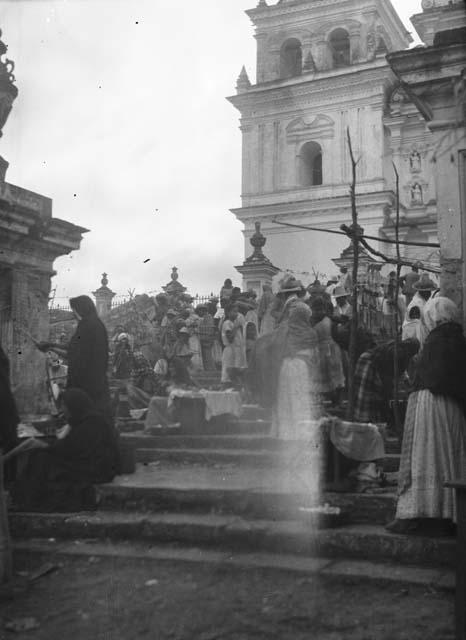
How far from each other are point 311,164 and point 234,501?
1105 inches

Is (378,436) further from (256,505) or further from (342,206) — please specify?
(342,206)

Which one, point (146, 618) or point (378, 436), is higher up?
point (378, 436)

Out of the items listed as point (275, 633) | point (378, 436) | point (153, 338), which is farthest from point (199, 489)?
point (153, 338)

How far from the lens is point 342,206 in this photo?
95.5ft

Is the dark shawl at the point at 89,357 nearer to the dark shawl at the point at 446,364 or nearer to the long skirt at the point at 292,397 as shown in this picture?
the long skirt at the point at 292,397

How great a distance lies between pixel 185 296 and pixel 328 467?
46.5 ft

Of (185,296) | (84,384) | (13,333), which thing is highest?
(185,296)

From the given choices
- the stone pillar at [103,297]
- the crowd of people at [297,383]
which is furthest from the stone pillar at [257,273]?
the stone pillar at [103,297]

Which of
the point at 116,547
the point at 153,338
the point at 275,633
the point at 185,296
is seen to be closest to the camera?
the point at 275,633

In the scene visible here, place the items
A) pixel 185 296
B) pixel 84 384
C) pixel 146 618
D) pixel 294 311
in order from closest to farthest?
pixel 146 618
pixel 84 384
pixel 294 311
pixel 185 296

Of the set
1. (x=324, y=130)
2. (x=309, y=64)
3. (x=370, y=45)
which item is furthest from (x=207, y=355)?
(x=370, y=45)

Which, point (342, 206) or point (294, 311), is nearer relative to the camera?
point (294, 311)

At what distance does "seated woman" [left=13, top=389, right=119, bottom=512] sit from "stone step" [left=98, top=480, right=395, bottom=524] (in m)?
0.21

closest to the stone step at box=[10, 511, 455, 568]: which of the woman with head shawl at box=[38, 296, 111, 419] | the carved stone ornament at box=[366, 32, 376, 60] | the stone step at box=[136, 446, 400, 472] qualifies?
the woman with head shawl at box=[38, 296, 111, 419]
